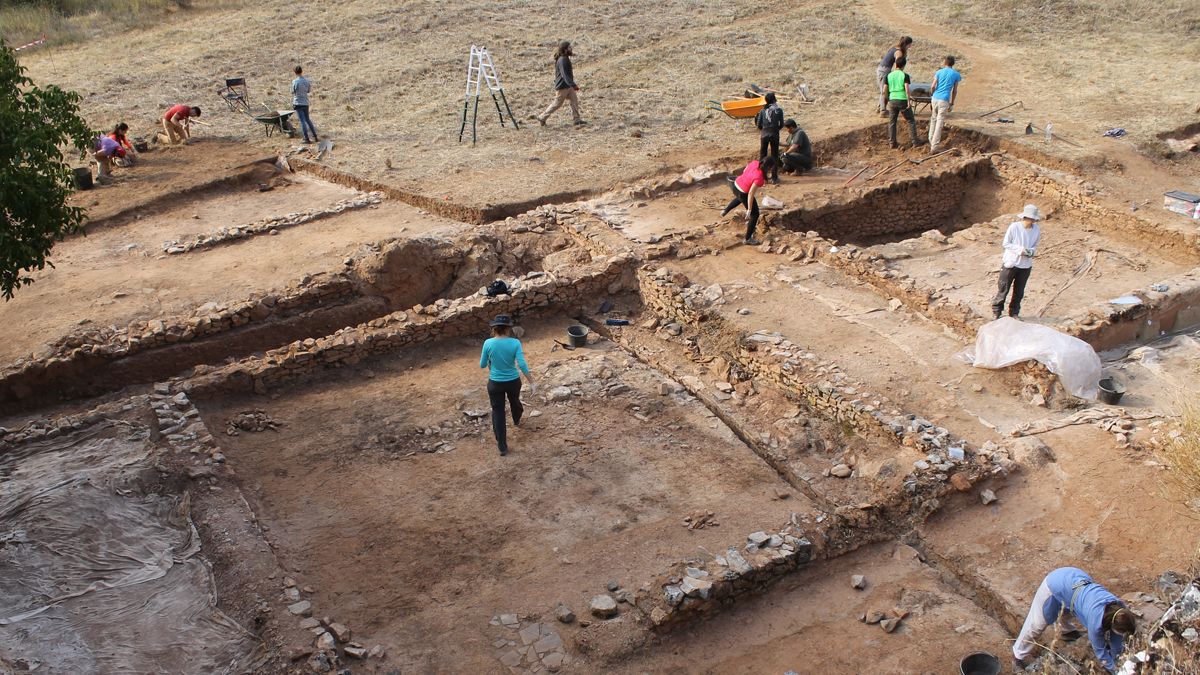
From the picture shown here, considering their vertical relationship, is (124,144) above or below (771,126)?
above

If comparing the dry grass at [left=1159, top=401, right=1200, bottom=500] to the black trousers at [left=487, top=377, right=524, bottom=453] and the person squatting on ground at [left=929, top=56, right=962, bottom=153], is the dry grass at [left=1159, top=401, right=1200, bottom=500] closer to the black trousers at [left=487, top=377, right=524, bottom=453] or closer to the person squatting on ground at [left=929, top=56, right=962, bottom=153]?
the black trousers at [left=487, top=377, right=524, bottom=453]

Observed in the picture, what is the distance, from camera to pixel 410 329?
1089 centimetres

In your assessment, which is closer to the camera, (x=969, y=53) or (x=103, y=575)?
(x=103, y=575)

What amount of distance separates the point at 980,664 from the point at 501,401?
15.0 feet

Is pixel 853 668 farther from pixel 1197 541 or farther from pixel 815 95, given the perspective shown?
pixel 815 95

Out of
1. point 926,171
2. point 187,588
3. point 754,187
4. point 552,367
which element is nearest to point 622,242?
point 754,187

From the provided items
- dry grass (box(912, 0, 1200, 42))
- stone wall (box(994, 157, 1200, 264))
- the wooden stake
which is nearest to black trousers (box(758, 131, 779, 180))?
the wooden stake

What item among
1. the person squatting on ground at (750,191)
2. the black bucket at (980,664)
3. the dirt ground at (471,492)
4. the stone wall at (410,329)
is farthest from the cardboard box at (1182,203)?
the black bucket at (980,664)

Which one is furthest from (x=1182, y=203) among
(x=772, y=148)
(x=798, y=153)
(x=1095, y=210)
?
(x=772, y=148)

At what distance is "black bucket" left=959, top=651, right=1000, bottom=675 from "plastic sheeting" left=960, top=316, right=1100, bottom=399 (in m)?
3.70

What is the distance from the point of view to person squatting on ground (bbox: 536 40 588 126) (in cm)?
1675

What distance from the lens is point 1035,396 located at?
903cm

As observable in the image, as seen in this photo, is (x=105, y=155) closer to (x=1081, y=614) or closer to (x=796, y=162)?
(x=796, y=162)

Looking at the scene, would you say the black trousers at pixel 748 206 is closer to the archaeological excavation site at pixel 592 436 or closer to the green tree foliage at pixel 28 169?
the archaeological excavation site at pixel 592 436
